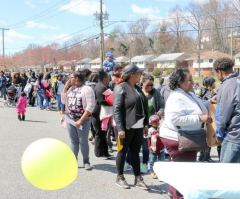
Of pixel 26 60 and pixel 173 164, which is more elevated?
pixel 26 60

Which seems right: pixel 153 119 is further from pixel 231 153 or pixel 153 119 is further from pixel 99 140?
pixel 231 153

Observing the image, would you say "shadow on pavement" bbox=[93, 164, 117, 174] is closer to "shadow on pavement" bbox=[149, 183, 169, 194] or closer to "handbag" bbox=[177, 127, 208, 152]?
"shadow on pavement" bbox=[149, 183, 169, 194]

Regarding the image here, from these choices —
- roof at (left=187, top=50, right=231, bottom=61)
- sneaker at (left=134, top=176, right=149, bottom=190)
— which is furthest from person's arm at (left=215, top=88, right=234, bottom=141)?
roof at (left=187, top=50, right=231, bottom=61)

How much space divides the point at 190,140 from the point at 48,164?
1914mm

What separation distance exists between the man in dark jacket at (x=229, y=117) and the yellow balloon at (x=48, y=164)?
1790mm

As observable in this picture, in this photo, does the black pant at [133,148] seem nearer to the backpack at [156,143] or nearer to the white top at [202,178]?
the backpack at [156,143]

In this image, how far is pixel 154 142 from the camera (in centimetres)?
669

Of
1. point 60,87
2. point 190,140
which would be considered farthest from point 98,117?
point 60,87

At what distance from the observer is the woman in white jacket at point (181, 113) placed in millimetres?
4641

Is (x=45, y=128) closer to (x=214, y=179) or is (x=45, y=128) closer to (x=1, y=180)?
(x=1, y=180)

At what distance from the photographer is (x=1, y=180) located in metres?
6.43

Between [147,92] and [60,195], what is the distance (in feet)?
7.50

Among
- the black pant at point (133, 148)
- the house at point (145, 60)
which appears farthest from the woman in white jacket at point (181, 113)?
the house at point (145, 60)

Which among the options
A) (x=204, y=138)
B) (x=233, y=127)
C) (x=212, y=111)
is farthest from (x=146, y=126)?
(x=233, y=127)
